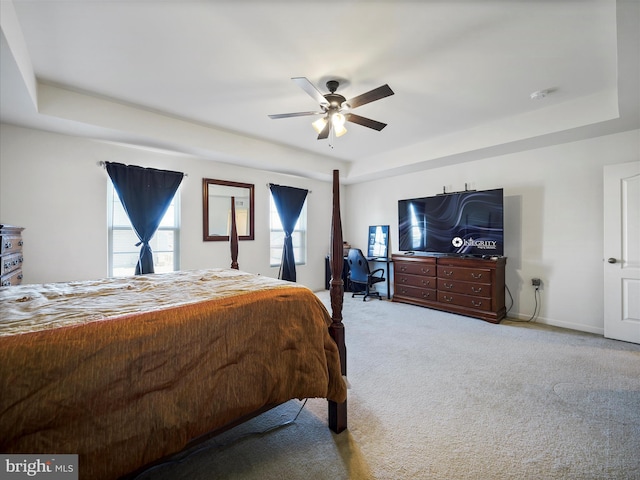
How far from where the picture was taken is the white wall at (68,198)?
296 cm

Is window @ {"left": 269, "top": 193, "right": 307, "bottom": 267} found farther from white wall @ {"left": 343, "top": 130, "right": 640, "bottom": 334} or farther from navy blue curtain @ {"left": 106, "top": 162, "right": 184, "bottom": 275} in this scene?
white wall @ {"left": 343, "top": 130, "right": 640, "bottom": 334}

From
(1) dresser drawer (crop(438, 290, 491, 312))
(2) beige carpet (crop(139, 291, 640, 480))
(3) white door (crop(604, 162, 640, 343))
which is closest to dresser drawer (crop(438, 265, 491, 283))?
(1) dresser drawer (crop(438, 290, 491, 312))

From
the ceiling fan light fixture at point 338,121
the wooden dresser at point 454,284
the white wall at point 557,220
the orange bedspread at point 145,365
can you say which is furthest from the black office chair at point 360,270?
the orange bedspread at point 145,365

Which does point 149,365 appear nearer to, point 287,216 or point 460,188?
point 287,216

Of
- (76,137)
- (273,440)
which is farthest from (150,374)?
(76,137)

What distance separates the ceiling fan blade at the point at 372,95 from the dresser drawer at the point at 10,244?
310 centimetres

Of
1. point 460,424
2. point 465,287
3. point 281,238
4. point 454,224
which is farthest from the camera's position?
point 281,238

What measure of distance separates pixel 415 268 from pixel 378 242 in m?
1.19

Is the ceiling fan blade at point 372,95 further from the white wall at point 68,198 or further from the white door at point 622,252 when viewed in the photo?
the white door at point 622,252

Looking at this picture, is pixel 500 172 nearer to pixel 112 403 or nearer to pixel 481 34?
pixel 481 34

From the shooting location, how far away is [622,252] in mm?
3064

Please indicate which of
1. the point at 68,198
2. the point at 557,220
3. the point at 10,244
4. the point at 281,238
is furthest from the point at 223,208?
the point at 557,220

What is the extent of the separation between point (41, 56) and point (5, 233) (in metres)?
1.47

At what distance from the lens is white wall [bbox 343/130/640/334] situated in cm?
334
